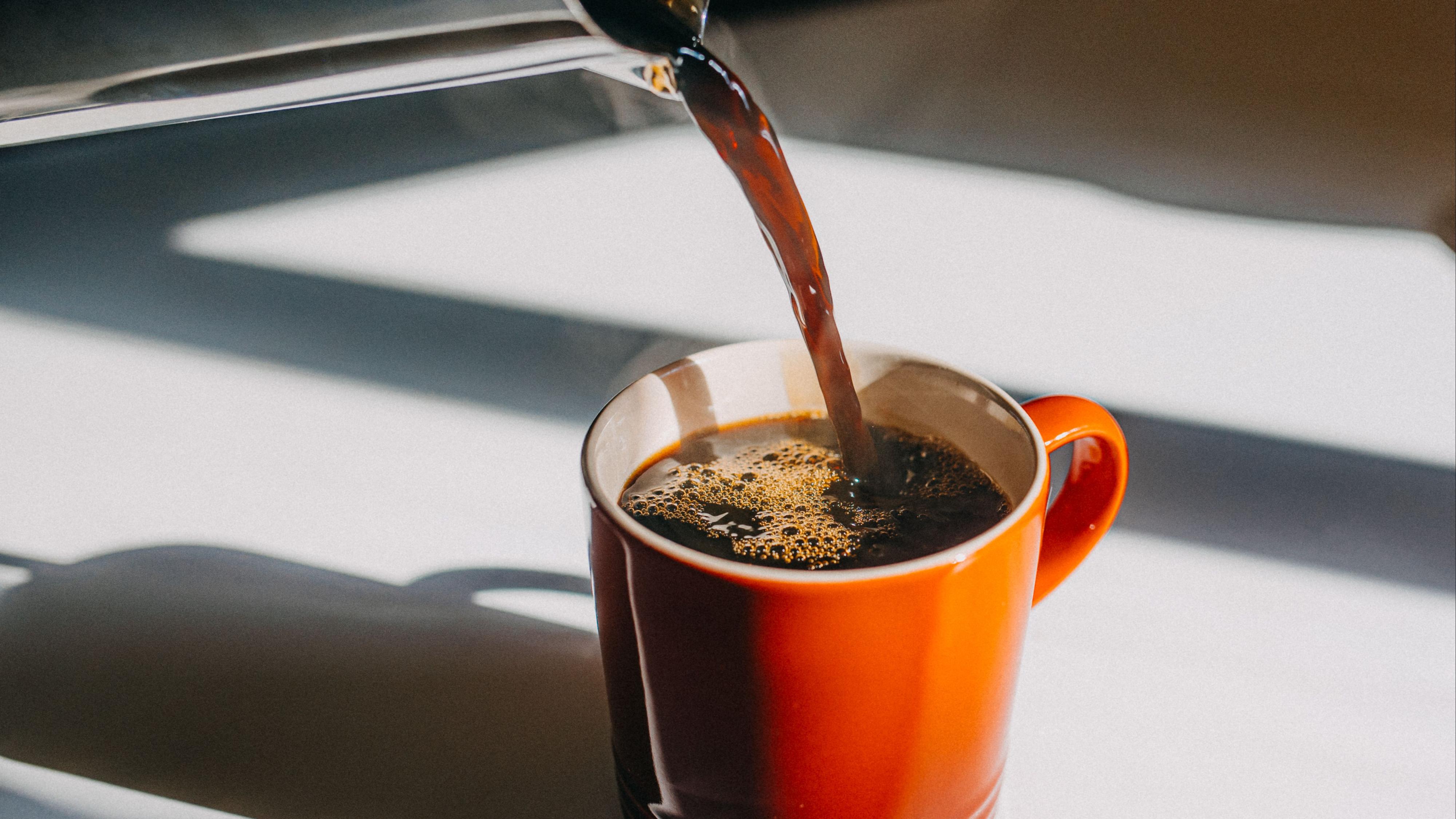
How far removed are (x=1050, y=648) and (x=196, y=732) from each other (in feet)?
1.43

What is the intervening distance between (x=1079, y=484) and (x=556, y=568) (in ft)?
0.99

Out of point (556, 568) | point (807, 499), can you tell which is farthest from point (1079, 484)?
point (556, 568)

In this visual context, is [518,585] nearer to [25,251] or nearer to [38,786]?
[38,786]

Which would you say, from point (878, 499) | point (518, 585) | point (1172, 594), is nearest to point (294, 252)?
point (518, 585)

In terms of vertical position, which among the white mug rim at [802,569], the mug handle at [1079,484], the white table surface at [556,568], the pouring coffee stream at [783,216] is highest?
the pouring coffee stream at [783,216]

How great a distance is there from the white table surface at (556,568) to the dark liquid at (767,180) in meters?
0.18

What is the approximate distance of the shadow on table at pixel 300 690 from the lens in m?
0.46

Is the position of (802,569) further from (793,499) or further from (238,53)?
(238,53)

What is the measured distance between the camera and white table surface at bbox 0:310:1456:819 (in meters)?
0.48

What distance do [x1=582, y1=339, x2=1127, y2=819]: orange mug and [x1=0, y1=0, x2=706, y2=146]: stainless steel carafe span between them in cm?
15

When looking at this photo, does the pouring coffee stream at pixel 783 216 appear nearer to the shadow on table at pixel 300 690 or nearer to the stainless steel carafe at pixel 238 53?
the stainless steel carafe at pixel 238 53

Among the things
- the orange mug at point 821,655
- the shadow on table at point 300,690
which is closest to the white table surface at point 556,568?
the shadow on table at point 300,690

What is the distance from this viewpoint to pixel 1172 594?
0.58 metres

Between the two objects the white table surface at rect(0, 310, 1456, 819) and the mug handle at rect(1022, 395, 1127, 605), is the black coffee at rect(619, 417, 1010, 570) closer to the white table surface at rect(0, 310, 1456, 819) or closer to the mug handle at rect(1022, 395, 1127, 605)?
the mug handle at rect(1022, 395, 1127, 605)
